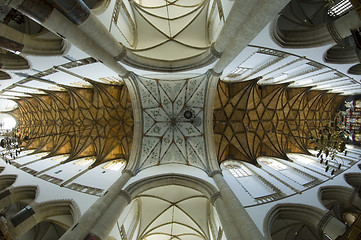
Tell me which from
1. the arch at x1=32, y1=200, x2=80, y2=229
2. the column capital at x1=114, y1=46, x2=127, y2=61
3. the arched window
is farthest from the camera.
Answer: the arched window

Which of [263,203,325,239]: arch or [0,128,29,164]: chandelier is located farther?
[0,128,29,164]: chandelier

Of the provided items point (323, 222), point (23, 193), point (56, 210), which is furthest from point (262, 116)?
point (23, 193)

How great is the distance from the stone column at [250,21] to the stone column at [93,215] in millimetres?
7984

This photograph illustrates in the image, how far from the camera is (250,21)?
618cm

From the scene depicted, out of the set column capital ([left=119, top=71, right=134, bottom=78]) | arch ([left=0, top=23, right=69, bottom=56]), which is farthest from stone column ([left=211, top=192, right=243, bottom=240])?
A: arch ([left=0, top=23, right=69, bottom=56])

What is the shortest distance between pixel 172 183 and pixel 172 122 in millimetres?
4652

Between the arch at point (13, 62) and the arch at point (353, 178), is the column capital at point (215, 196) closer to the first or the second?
the arch at point (353, 178)

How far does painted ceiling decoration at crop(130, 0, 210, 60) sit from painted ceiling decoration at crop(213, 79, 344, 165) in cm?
407

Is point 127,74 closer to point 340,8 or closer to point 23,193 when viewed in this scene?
point 23,193

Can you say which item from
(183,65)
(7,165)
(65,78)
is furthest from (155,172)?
(7,165)

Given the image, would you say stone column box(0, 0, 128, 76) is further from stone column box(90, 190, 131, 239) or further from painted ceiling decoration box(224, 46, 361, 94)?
painted ceiling decoration box(224, 46, 361, 94)

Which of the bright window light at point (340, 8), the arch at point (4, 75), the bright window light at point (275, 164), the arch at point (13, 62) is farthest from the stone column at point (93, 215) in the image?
the bright window light at point (340, 8)

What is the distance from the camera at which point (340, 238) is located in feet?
17.2

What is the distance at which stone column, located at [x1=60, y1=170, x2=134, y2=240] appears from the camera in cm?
620
